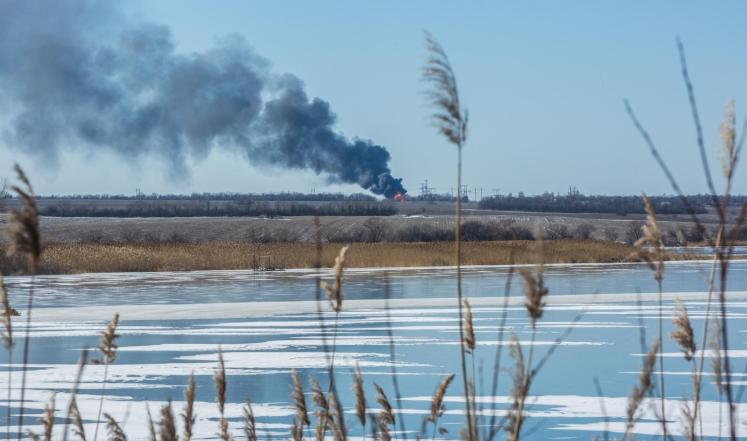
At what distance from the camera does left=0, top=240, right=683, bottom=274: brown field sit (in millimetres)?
37531

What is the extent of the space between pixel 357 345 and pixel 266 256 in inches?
1008

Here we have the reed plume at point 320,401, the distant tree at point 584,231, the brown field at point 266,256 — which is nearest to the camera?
the reed plume at point 320,401

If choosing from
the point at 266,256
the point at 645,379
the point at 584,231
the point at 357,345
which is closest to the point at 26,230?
the point at 645,379

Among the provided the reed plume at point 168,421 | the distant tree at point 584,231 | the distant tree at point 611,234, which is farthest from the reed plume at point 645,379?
the distant tree at point 584,231

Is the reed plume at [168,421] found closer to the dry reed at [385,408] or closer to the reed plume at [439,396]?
the dry reed at [385,408]

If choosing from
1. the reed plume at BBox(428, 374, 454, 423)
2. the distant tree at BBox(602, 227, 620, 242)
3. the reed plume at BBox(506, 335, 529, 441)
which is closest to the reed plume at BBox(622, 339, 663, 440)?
the reed plume at BBox(506, 335, 529, 441)

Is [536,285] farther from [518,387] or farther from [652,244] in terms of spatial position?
[652,244]

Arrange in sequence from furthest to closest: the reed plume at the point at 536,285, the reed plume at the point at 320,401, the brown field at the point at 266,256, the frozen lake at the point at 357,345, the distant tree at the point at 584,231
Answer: the distant tree at the point at 584,231 → the brown field at the point at 266,256 → the frozen lake at the point at 357,345 → the reed plume at the point at 320,401 → the reed plume at the point at 536,285

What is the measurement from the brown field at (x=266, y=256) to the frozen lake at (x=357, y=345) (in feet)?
26.7

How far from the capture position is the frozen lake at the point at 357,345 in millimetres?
9297

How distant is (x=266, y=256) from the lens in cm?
3975

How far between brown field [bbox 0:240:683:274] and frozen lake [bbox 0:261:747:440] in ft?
26.7

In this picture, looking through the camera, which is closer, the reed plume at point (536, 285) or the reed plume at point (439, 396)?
the reed plume at point (536, 285)

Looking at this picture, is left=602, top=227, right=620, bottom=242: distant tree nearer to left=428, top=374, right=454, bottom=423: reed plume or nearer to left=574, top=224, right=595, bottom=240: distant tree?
left=574, top=224, right=595, bottom=240: distant tree
